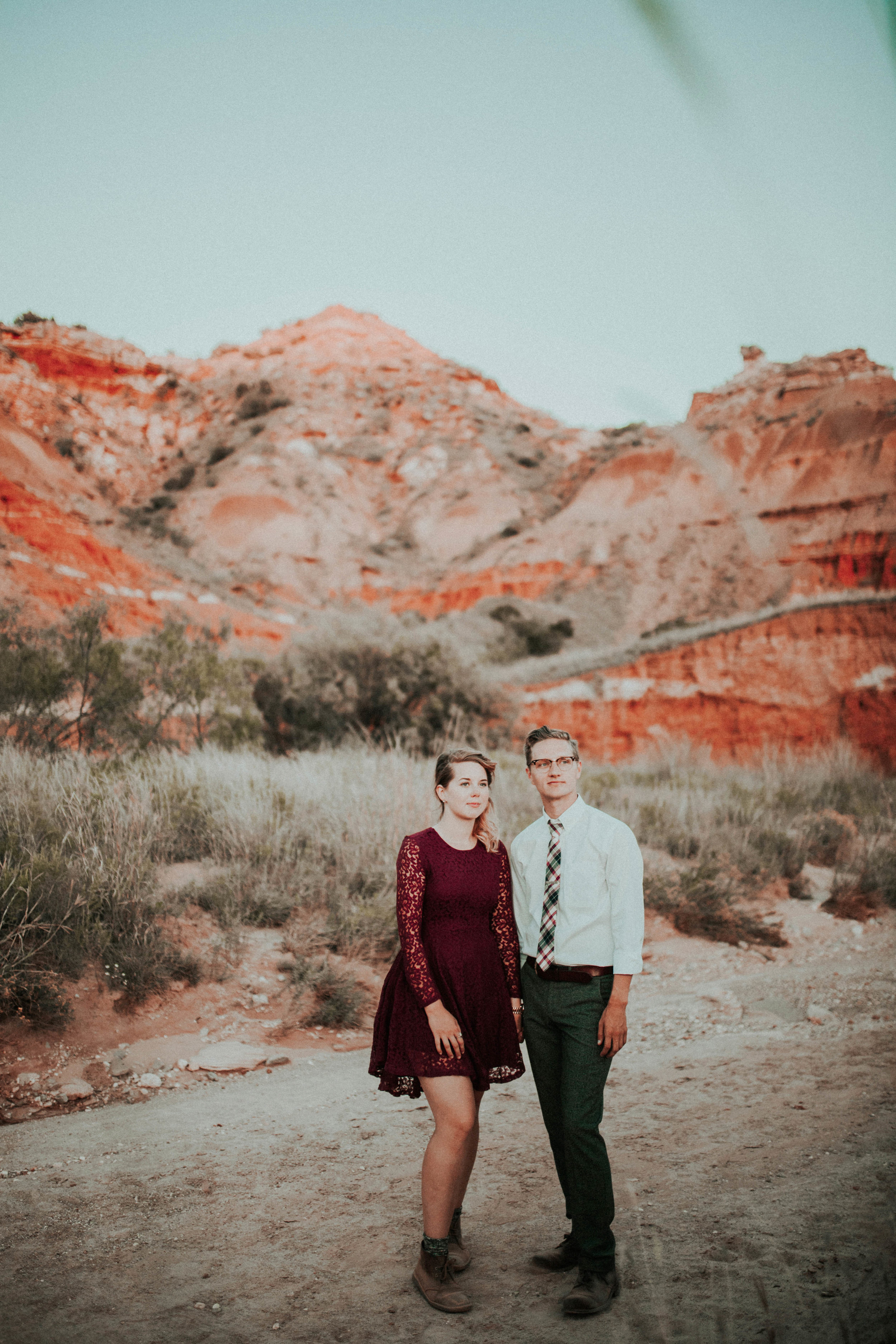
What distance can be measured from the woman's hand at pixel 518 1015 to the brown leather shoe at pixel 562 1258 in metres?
0.63

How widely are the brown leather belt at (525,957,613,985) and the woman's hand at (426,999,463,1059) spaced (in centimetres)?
33

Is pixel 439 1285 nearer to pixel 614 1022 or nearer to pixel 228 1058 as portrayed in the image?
pixel 614 1022

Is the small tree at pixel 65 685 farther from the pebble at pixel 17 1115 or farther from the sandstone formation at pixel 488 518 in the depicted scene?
the sandstone formation at pixel 488 518

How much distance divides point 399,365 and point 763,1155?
57.6 m

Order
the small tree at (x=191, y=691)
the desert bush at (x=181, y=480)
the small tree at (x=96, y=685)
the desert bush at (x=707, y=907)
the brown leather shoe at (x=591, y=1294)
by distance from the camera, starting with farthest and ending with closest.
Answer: the desert bush at (x=181, y=480) < the small tree at (x=191, y=691) < the small tree at (x=96, y=685) < the desert bush at (x=707, y=907) < the brown leather shoe at (x=591, y=1294)

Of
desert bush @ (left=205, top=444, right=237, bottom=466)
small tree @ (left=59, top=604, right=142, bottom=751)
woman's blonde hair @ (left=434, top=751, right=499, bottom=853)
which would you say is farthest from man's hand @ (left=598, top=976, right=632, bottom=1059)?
desert bush @ (left=205, top=444, right=237, bottom=466)

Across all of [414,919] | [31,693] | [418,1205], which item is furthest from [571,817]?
[31,693]

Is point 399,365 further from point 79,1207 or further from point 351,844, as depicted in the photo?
point 79,1207

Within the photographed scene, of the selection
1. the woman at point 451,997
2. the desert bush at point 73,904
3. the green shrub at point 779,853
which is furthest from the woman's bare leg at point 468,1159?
the green shrub at point 779,853

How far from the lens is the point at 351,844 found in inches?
274

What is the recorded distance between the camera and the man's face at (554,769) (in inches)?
102

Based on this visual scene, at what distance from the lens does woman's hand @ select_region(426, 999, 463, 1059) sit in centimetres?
236

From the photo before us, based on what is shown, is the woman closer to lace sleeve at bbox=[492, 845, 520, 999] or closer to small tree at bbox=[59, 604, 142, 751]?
lace sleeve at bbox=[492, 845, 520, 999]

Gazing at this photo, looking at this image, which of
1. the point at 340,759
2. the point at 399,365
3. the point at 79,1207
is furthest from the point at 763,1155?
the point at 399,365
